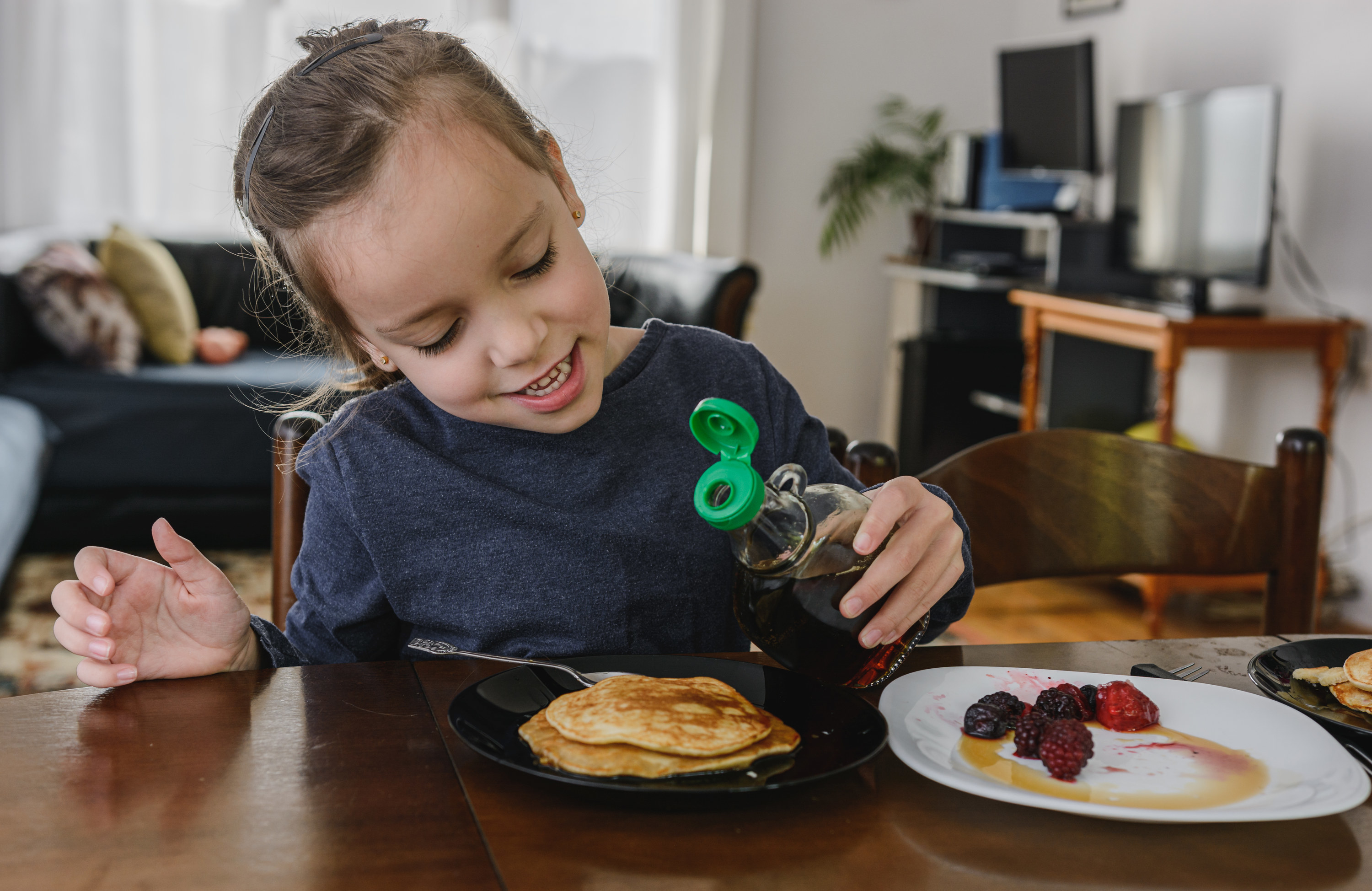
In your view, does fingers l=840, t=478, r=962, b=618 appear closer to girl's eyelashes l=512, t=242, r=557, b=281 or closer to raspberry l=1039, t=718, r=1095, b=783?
raspberry l=1039, t=718, r=1095, b=783

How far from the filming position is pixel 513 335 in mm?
721

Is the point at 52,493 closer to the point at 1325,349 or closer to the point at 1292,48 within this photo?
the point at 1325,349

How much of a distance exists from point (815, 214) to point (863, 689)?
14.0 ft

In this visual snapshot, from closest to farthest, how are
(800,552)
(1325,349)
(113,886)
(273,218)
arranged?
(113,886)
(800,552)
(273,218)
(1325,349)

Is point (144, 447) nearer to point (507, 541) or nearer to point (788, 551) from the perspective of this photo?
point (507, 541)

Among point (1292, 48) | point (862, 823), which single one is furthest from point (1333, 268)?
point (862, 823)

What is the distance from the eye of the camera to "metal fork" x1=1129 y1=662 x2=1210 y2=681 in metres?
0.70

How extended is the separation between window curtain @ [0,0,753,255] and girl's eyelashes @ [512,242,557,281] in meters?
2.91

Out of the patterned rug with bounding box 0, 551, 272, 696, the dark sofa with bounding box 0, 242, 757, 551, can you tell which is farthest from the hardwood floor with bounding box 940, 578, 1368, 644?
the patterned rug with bounding box 0, 551, 272, 696

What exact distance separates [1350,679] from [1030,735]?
0.22 meters

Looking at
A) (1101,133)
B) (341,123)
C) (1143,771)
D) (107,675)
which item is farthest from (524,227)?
(1101,133)

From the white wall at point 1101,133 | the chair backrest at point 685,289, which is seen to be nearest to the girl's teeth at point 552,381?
the chair backrest at point 685,289

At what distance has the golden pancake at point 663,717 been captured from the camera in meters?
0.51

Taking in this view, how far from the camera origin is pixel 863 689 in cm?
65
